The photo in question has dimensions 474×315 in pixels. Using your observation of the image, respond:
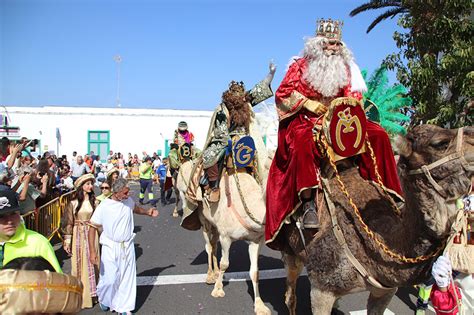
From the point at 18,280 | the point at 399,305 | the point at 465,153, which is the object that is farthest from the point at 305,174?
the point at 399,305

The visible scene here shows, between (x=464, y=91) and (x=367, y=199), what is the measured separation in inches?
192

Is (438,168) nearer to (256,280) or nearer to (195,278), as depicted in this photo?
(256,280)

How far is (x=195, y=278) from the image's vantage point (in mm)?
7387

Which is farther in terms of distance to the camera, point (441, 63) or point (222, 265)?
point (441, 63)

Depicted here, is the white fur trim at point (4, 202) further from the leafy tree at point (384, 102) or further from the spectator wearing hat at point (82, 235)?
the leafy tree at point (384, 102)

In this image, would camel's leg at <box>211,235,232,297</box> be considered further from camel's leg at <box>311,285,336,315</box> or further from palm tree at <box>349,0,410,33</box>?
palm tree at <box>349,0,410,33</box>

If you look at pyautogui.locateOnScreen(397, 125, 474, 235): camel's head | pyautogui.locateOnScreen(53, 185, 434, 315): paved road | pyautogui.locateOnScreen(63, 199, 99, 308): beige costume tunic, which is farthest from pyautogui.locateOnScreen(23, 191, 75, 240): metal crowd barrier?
pyautogui.locateOnScreen(397, 125, 474, 235): camel's head

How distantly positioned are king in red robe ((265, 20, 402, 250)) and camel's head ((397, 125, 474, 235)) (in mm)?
1128

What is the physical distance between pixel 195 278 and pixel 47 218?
3.58m

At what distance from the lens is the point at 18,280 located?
1802 millimetres

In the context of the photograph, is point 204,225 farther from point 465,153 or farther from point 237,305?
point 465,153

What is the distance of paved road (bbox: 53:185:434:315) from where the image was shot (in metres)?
5.98

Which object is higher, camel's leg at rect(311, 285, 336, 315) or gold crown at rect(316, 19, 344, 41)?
gold crown at rect(316, 19, 344, 41)

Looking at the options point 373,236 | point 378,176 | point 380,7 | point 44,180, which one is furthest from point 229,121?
point 380,7
